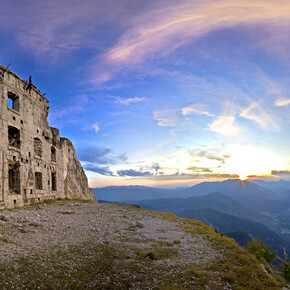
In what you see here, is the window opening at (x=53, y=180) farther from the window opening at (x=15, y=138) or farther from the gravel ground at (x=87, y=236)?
the gravel ground at (x=87, y=236)

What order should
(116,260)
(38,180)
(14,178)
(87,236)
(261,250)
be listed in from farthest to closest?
(38,180) → (14,178) → (261,250) → (87,236) → (116,260)

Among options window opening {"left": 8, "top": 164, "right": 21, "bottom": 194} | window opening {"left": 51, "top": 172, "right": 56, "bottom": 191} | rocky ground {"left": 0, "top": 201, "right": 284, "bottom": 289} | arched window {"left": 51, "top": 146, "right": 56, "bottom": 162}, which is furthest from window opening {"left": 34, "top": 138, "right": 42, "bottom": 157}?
rocky ground {"left": 0, "top": 201, "right": 284, "bottom": 289}

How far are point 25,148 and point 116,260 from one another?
2113cm

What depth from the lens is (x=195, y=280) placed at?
7992 millimetres

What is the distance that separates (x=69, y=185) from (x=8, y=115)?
67.0 ft

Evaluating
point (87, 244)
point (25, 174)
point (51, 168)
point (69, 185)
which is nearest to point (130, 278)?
point (87, 244)

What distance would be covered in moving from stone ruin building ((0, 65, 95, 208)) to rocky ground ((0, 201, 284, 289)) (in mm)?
9620

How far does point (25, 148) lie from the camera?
82.7 feet

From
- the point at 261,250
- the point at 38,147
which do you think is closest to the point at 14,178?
the point at 38,147

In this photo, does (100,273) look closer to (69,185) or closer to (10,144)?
(10,144)

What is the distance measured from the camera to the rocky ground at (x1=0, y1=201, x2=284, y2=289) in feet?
24.6

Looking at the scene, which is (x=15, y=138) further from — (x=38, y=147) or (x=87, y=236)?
(x=87, y=236)

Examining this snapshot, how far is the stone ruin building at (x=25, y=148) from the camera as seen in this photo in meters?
21.5

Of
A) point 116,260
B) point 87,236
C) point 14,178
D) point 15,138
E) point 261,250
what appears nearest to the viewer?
point 116,260
